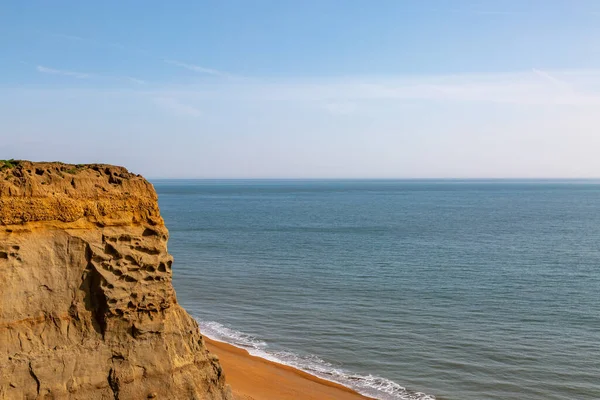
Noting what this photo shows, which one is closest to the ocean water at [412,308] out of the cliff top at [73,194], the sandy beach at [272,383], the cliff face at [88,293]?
the sandy beach at [272,383]

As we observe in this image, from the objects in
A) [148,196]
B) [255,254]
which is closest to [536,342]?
[148,196]

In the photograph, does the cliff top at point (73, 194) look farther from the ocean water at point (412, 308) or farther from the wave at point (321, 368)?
the ocean water at point (412, 308)

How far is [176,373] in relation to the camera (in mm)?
16438

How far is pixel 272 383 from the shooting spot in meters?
24.8

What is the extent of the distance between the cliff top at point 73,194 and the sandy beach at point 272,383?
9429mm

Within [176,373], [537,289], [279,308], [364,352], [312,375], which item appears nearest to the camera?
[176,373]

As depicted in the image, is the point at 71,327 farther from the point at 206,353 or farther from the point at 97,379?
the point at 206,353

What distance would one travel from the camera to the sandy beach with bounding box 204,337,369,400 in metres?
23.6

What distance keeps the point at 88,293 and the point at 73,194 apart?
8.87 feet

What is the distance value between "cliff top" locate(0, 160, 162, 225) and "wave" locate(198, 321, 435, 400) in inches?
526

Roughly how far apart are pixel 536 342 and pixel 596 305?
9.90 metres

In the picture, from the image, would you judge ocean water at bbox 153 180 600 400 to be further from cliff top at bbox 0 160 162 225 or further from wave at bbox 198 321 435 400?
cliff top at bbox 0 160 162 225

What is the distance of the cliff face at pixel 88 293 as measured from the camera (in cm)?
1401

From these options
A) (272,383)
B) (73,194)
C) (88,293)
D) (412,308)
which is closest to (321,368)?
(272,383)
